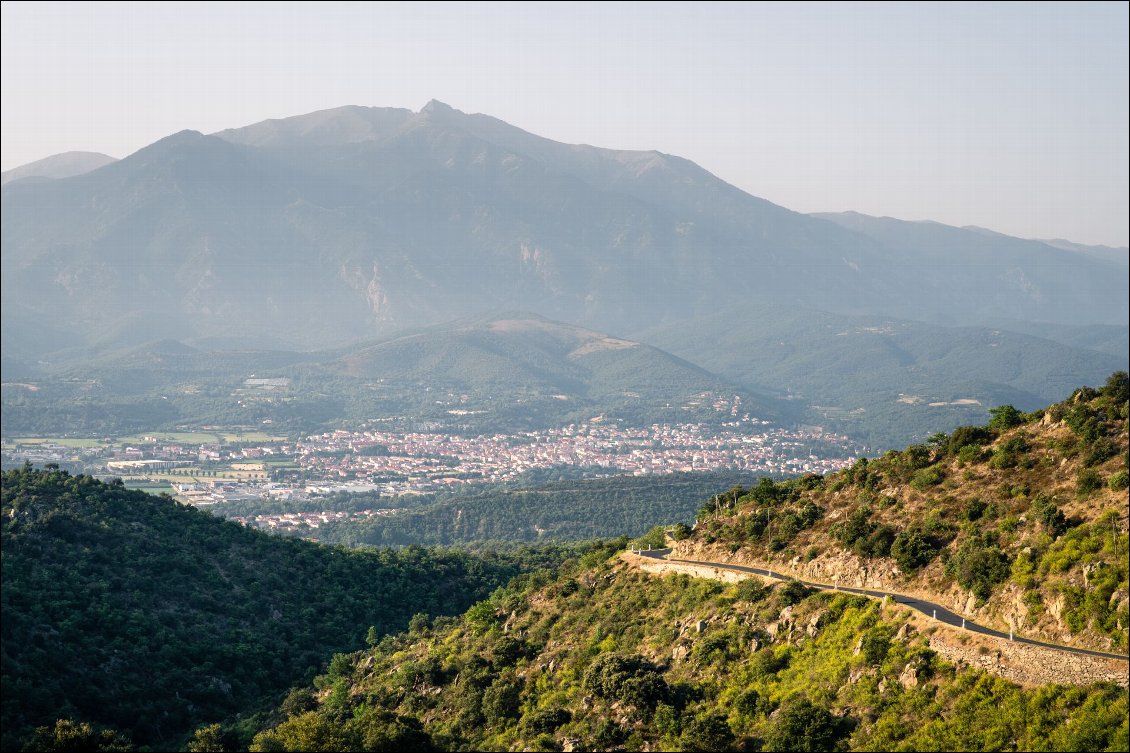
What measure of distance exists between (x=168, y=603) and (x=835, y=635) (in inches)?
1619

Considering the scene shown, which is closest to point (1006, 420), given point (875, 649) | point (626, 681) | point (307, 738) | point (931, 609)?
point (931, 609)

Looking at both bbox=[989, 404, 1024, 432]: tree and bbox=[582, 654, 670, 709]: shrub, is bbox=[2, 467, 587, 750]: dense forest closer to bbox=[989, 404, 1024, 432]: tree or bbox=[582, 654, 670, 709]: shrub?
bbox=[582, 654, 670, 709]: shrub

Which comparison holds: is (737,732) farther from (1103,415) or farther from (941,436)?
(941,436)

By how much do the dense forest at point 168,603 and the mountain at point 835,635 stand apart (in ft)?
27.1

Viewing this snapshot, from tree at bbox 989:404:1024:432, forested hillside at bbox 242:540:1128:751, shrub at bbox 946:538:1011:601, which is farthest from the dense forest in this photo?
shrub at bbox 946:538:1011:601

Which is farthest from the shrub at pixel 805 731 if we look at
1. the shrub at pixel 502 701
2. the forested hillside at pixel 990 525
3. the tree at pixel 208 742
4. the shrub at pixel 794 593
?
the tree at pixel 208 742

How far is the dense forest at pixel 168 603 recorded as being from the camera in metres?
55.4

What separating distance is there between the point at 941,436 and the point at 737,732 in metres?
20.3

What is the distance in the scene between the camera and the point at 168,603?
66188 millimetres

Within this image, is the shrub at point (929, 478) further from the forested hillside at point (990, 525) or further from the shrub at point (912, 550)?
the shrub at point (912, 550)

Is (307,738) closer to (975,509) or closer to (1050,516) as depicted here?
(975,509)

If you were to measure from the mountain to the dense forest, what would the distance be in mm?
8265

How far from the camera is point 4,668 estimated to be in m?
53.7

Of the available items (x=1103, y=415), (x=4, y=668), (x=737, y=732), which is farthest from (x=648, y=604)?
(x=4, y=668)
